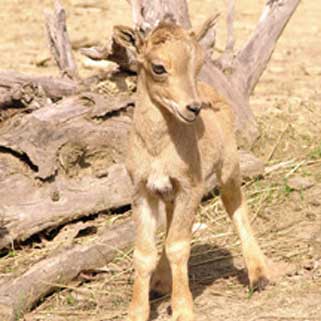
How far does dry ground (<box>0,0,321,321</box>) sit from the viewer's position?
6969mm

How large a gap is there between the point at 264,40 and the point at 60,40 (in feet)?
6.49

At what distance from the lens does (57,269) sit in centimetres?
733

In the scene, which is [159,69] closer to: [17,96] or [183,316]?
[183,316]

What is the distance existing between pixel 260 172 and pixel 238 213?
174cm

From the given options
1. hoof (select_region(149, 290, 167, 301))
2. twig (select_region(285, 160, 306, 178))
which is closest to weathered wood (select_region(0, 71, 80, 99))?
twig (select_region(285, 160, 306, 178))

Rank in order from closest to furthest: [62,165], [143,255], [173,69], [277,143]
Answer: [173,69]
[143,255]
[62,165]
[277,143]

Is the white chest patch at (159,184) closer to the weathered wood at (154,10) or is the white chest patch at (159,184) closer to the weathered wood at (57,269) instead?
the weathered wood at (57,269)

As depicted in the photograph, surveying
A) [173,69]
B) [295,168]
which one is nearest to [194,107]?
[173,69]

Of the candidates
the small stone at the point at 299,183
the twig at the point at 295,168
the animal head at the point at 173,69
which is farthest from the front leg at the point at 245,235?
the twig at the point at 295,168

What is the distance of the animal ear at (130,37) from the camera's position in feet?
21.1

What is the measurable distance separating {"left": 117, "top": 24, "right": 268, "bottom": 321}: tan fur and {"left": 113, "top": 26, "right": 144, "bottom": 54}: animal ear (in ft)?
0.09

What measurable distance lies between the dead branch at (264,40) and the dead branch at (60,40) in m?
1.65

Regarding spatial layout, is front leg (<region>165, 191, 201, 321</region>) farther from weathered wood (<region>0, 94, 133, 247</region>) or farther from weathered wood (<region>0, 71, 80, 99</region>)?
weathered wood (<region>0, 71, 80, 99</region>)

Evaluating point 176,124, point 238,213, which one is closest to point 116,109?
point 238,213
